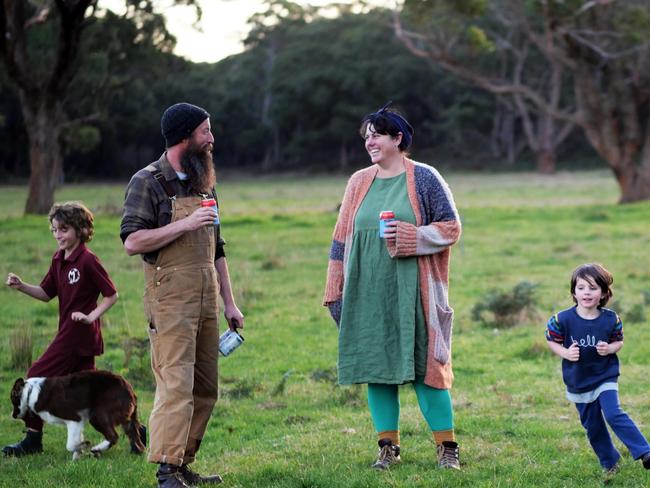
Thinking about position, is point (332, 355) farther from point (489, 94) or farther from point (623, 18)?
point (489, 94)

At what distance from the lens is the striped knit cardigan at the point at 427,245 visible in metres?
6.06

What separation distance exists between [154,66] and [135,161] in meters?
31.2

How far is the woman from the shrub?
6274 millimetres

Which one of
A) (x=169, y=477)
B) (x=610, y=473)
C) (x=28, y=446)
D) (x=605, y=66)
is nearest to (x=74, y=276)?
(x=28, y=446)

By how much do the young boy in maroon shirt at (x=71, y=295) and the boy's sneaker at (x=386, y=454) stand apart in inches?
80.7

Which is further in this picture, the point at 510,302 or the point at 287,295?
the point at 287,295

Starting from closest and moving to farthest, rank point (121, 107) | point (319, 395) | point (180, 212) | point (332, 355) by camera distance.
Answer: point (180, 212) < point (319, 395) < point (332, 355) < point (121, 107)

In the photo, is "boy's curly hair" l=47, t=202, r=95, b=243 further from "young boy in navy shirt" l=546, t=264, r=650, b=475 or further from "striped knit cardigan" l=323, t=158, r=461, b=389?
"young boy in navy shirt" l=546, t=264, r=650, b=475

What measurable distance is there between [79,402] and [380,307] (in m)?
2.14

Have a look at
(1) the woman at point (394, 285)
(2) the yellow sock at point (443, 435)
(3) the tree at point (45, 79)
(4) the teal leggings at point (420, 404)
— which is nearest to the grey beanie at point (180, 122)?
(1) the woman at point (394, 285)

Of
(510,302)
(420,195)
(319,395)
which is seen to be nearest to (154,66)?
(510,302)

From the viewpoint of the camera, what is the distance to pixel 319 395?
9.09 m

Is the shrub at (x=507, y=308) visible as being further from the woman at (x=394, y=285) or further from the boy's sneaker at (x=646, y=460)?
the boy's sneaker at (x=646, y=460)

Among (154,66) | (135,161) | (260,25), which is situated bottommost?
(135,161)
